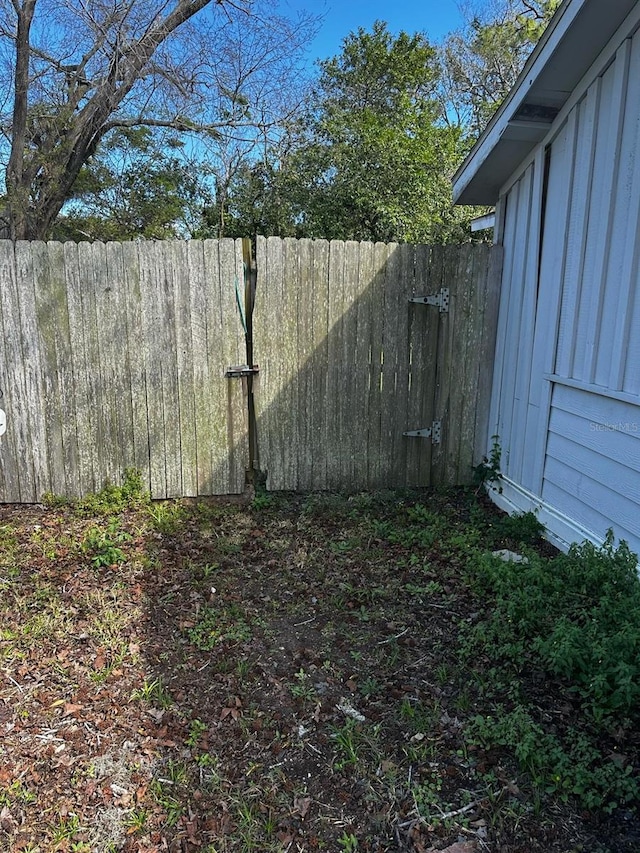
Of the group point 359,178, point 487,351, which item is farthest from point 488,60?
point 487,351

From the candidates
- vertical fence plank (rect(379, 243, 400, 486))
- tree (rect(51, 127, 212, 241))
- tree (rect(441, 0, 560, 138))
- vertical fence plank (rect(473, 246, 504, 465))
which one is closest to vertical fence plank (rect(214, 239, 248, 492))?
vertical fence plank (rect(379, 243, 400, 486))

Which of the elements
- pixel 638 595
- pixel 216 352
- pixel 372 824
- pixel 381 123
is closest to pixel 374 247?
pixel 216 352

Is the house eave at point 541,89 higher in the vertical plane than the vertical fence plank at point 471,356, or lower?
higher

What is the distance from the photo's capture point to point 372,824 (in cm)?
182

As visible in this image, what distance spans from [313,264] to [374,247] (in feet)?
1.54

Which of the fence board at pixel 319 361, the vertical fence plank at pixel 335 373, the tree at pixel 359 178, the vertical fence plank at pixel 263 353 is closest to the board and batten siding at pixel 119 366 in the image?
the vertical fence plank at pixel 263 353

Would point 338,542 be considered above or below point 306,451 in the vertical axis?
below

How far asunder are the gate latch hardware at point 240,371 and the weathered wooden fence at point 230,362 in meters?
0.04

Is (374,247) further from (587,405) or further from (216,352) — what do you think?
(587,405)

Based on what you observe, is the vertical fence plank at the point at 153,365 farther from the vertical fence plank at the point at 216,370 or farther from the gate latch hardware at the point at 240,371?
the gate latch hardware at the point at 240,371

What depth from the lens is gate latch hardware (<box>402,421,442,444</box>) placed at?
4508 mm

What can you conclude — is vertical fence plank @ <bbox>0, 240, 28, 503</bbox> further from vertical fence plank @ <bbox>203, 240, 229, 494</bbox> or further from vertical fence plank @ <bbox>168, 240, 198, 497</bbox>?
vertical fence plank @ <bbox>203, 240, 229, 494</bbox>

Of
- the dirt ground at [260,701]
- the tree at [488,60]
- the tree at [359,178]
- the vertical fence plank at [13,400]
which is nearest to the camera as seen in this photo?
the dirt ground at [260,701]

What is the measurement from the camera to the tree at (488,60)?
579 inches
